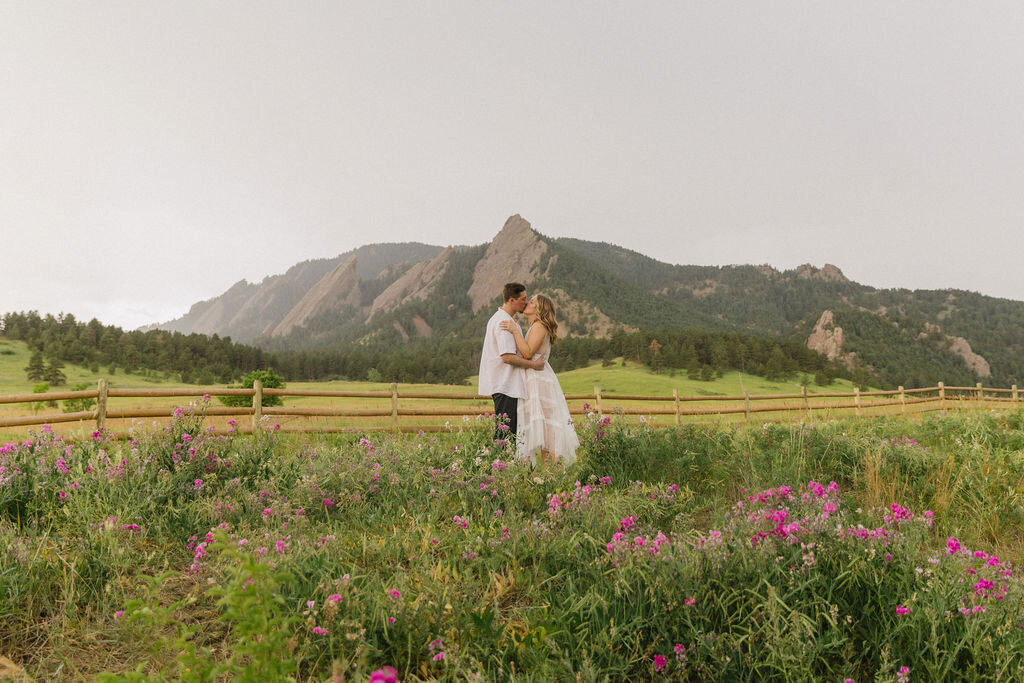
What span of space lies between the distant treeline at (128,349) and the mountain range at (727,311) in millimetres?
49673

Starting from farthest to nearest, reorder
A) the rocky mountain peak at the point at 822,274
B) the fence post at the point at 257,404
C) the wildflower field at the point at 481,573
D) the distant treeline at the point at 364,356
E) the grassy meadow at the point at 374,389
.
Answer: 1. the rocky mountain peak at the point at 822,274
2. the distant treeline at the point at 364,356
3. the grassy meadow at the point at 374,389
4. the fence post at the point at 257,404
5. the wildflower field at the point at 481,573

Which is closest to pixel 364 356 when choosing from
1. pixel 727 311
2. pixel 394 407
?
pixel 394 407

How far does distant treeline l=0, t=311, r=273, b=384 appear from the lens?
43678mm

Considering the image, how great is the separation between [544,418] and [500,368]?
28.4 inches

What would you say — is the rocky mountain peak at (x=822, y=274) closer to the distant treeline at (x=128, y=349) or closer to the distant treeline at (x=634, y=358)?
the distant treeline at (x=634, y=358)

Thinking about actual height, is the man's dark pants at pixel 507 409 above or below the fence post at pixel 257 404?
above

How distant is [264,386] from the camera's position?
3419 cm

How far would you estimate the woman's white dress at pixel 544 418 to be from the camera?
5.82 m

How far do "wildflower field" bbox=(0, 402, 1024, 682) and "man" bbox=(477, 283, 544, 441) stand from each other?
86 centimetres

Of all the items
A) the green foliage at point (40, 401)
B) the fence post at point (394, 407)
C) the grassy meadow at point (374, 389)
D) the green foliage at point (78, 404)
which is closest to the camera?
the green foliage at point (78, 404)

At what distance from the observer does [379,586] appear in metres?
2.71

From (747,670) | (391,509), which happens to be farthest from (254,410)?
(747,670)

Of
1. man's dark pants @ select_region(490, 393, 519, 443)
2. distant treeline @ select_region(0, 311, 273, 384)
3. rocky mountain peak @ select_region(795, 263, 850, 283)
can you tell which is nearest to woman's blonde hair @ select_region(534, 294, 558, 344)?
man's dark pants @ select_region(490, 393, 519, 443)

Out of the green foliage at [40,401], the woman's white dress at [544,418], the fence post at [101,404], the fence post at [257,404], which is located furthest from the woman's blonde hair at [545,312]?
the green foliage at [40,401]
